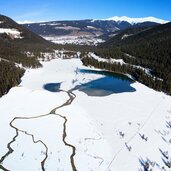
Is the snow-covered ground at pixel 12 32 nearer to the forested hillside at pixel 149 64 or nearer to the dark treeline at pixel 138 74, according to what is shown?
the forested hillside at pixel 149 64

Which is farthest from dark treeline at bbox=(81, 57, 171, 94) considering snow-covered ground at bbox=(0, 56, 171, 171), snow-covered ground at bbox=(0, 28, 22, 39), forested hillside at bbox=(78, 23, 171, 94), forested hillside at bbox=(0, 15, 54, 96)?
snow-covered ground at bbox=(0, 28, 22, 39)

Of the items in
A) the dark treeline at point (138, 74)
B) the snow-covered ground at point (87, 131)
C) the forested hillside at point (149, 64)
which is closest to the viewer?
the snow-covered ground at point (87, 131)

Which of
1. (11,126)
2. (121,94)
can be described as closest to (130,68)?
(121,94)

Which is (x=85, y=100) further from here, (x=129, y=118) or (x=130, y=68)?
(x=130, y=68)

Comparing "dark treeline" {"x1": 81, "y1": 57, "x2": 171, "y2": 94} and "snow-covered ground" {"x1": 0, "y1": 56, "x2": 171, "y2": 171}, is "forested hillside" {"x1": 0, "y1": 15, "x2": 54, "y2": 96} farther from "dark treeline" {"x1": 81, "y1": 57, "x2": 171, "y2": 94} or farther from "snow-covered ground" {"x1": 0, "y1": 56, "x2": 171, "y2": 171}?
"dark treeline" {"x1": 81, "y1": 57, "x2": 171, "y2": 94}

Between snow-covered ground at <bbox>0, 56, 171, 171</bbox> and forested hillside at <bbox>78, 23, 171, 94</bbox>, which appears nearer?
snow-covered ground at <bbox>0, 56, 171, 171</bbox>

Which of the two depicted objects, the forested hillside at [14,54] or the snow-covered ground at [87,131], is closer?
the snow-covered ground at [87,131]

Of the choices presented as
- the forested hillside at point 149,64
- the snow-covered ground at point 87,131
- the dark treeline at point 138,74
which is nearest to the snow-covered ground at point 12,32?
the forested hillside at point 149,64

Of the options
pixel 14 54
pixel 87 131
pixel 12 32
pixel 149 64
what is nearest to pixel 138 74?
pixel 149 64

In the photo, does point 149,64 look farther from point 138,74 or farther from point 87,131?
point 87,131
